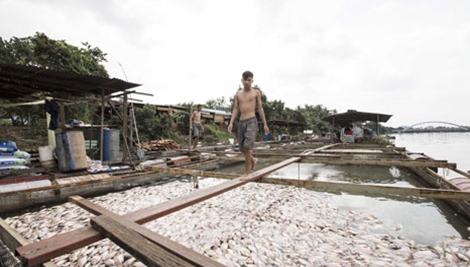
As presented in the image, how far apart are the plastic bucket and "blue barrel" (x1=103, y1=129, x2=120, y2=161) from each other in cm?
153

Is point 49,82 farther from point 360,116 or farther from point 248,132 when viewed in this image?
point 360,116

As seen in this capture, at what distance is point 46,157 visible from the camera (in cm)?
643

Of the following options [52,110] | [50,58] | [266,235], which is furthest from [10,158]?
[50,58]

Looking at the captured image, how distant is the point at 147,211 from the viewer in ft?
7.29

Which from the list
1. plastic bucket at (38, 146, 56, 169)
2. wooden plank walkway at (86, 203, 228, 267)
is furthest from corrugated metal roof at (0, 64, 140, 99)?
wooden plank walkway at (86, 203, 228, 267)

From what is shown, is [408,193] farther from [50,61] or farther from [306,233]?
[50,61]

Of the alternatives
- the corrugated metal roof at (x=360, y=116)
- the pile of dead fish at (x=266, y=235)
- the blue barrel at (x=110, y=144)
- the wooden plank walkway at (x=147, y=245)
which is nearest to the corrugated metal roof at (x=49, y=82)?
the blue barrel at (x=110, y=144)

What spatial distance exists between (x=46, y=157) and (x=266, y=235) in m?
6.90

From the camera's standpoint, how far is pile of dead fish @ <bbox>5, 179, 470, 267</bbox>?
2900 mm

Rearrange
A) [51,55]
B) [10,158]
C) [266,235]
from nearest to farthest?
[266,235] → [10,158] → [51,55]

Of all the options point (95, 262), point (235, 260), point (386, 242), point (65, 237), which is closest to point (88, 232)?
point (65, 237)

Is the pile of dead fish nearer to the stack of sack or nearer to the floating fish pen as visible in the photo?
the floating fish pen

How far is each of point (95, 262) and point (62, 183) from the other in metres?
3.07

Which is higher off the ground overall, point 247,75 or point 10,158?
point 247,75
